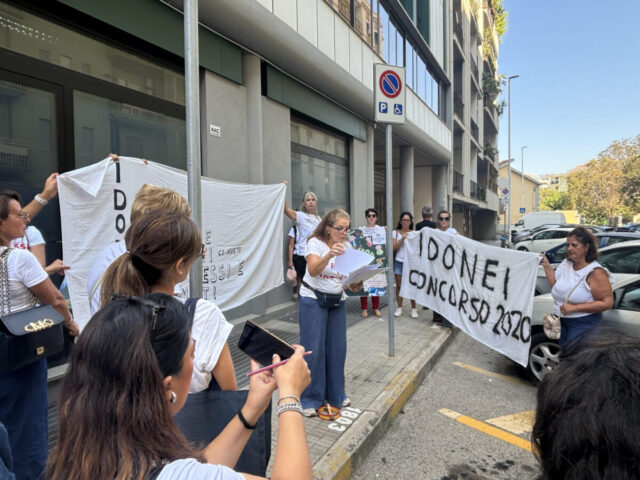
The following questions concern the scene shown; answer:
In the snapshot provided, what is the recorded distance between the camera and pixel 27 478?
2.29 m

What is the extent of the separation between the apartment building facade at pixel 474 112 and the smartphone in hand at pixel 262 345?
20.1 metres

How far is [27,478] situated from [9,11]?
3.92 metres

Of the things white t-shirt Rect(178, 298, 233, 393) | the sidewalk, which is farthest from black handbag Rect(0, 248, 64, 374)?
the sidewalk

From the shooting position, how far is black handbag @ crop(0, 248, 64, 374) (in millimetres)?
2082

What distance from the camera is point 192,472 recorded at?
0.93 m

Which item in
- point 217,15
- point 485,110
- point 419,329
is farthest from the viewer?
point 485,110

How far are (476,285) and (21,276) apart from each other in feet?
16.4

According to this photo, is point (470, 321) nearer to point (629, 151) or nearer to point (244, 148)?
point (244, 148)

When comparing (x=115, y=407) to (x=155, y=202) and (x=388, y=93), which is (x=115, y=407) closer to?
(x=155, y=202)

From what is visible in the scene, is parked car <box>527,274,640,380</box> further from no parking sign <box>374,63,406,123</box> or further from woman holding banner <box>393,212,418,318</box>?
no parking sign <box>374,63,406,123</box>

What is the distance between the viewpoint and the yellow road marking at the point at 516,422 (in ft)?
12.0

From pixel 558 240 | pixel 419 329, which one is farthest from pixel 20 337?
pixel 558 240

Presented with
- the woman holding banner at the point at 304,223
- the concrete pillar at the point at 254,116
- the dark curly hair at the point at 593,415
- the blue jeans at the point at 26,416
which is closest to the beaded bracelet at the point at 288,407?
the dark curly hair at the point at 593,415

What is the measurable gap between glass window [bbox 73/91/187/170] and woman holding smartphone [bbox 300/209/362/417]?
107 inches
